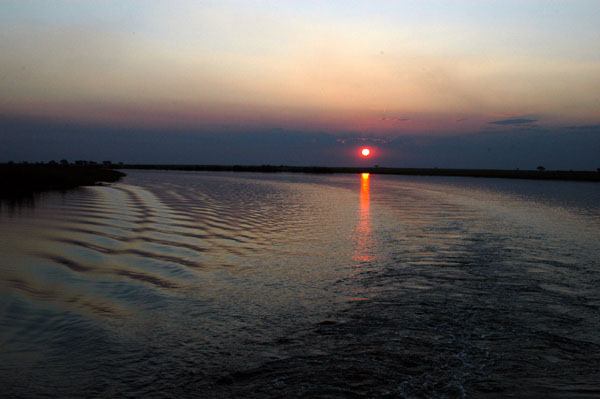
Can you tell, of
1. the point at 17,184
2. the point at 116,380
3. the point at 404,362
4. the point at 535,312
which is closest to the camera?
A: the point at 116,380

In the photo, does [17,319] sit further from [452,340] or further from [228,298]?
[452,340]

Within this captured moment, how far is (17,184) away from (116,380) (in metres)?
32.0

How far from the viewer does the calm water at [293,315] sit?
508 cm

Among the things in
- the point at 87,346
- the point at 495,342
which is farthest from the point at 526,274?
the point at 87,346

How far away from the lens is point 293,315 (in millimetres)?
7254

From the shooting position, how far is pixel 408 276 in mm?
10016

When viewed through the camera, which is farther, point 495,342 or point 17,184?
point 17,184

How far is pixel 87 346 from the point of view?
19.2 feet

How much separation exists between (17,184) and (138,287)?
92.7 ft

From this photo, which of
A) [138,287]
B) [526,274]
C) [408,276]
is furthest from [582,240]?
[138,287]

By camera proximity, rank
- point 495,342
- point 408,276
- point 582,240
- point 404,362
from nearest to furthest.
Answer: point 404,362 < point 495,342 < point 408,276 < point 582,240

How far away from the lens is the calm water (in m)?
5.08

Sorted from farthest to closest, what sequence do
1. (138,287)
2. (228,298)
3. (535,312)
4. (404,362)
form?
(138,287)
(228,298)
(535,312)
(404,362)

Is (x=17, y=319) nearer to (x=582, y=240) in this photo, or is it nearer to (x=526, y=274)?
(x=526, y=274)
